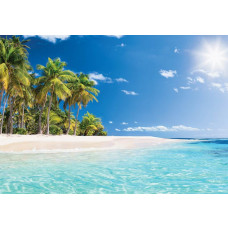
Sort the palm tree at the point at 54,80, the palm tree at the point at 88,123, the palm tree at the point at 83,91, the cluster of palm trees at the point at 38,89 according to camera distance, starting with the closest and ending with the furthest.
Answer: the cluster of palm trees at the point at 38,89, the palm tree at the point at 54,80, the palm tree at the point at 83,91, the palm tree at the point at 88,123

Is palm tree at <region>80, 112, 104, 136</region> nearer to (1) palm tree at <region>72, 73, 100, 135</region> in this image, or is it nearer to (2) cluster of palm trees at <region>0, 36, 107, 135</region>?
(2) cluster of palm trees at <region>0, 36, 107, 135</region>

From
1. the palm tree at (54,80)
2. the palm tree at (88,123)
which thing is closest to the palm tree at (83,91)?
the palm tree at (54,80)

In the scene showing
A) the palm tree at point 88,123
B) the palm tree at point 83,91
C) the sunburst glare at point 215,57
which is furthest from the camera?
the palm tree at point 88,123

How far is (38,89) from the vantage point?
16.4 metres

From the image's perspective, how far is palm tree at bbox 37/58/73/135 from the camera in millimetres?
15211

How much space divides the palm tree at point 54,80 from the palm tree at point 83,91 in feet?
7.88

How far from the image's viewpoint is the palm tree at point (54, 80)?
599 inches

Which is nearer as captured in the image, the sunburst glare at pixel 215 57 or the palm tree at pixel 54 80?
the sunburst glare at pixel 215 57

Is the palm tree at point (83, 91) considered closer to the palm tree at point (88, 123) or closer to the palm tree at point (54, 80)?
the palm tree at point (54, 80)

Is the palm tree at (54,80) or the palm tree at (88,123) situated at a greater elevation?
the palm tree at (54,80)
